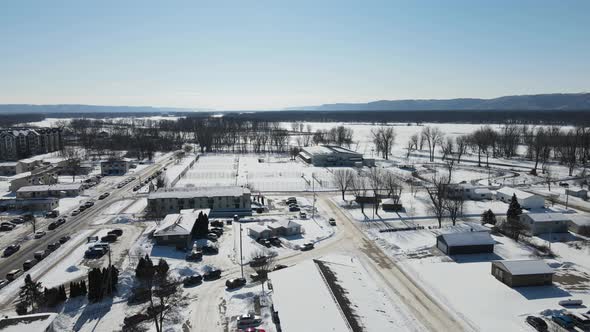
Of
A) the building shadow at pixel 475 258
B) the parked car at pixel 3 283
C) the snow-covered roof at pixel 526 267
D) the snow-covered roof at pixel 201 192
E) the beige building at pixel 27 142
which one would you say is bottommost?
the parked car at pixel 3 283

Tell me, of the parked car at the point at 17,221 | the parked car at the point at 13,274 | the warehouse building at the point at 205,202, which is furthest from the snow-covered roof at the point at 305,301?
the parked car at the point at 17,221

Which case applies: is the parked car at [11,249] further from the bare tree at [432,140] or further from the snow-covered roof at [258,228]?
the bare tree at [432,140]

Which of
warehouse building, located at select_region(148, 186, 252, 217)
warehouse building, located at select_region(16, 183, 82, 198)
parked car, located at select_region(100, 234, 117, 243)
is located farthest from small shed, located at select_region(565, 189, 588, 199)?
warehouse building, located at select_region(16, 183, 82, 198)

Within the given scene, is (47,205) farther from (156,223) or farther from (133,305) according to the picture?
(133,305)

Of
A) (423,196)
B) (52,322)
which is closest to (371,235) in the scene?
(423,196)

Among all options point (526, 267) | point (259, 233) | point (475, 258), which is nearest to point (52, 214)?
point (259, 233)

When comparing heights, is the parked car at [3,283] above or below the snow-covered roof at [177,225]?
below
